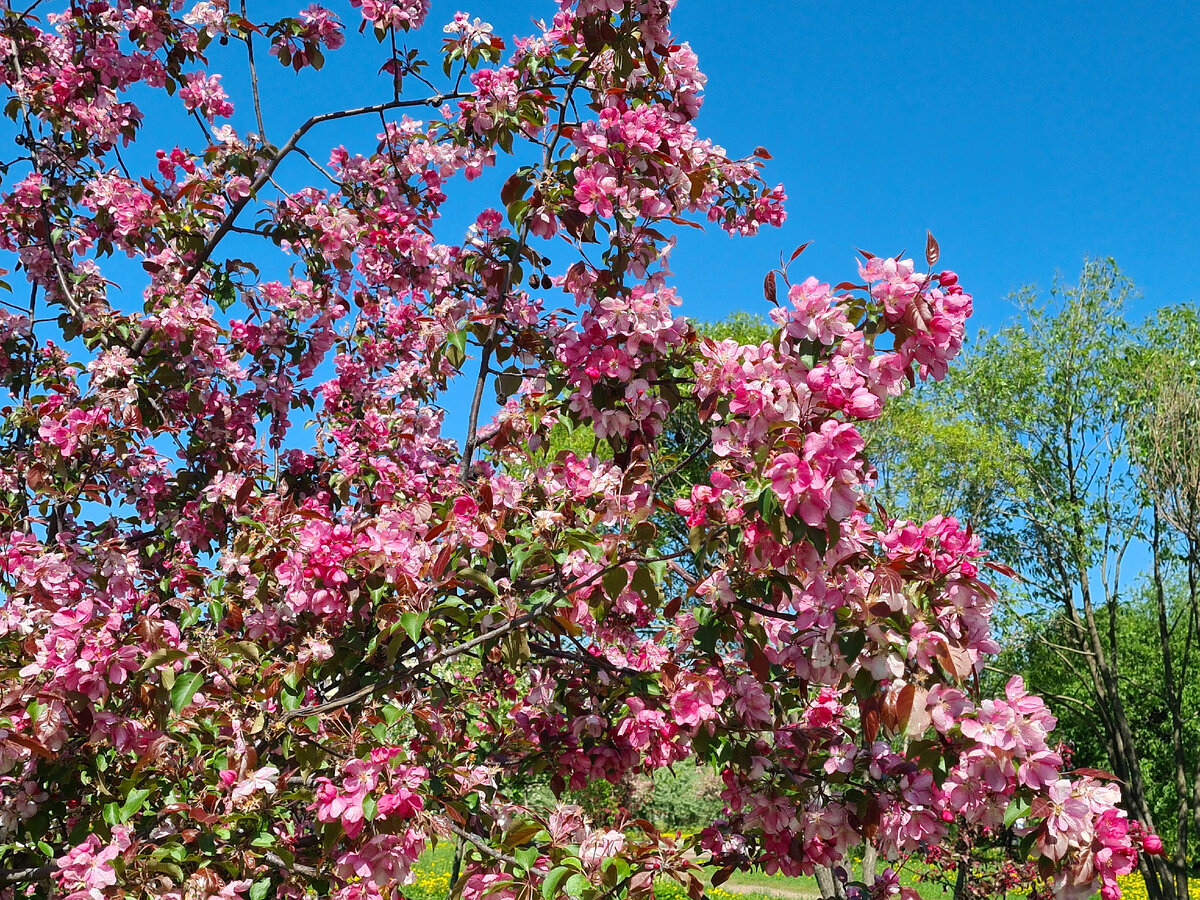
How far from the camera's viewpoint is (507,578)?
249 centimetres

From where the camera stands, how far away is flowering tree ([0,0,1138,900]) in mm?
2039

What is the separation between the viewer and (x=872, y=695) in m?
2.03

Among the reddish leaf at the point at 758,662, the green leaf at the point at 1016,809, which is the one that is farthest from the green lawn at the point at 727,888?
the green leaf at the point at 1016,809

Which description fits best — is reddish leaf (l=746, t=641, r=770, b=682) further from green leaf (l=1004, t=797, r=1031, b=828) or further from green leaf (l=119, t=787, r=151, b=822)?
green leaf (l=119, t=787, r=151, b=822)

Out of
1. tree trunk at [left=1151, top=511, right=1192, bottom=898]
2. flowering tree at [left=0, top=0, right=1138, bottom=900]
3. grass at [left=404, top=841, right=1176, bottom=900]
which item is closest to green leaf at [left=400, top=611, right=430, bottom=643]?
flowering tree at [left=0, top=0, right=1138, bottom=900]

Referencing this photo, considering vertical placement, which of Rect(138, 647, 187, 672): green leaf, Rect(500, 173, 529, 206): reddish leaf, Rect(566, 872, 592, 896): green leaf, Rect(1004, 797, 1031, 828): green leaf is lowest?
Rect(566, 872, 592, 896): green leaf

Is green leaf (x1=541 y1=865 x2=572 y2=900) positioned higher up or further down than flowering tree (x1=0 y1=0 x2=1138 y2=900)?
further down

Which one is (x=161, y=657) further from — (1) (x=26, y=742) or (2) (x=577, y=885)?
(2) (x=577, y=885)

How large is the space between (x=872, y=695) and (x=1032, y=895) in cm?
103

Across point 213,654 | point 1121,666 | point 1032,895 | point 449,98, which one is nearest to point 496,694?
point 213,654

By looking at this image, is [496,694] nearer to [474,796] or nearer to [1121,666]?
[474,796]

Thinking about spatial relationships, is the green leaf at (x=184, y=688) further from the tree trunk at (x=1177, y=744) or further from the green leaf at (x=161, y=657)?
the tree trunk at (x=1177, y=744)

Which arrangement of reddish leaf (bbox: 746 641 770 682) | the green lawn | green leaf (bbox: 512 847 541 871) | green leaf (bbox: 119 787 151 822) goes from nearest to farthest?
green leaf (bbox: 512 847 541 871) < green leaf (bbox: 119 787 151 822) < reddish leaf (bbox: 746 641 770 682) < the green lawn

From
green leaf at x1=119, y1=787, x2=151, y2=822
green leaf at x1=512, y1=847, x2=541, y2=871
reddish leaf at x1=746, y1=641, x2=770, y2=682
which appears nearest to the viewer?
green leaf at x1=512, y1=847, x2=541, y2=871
